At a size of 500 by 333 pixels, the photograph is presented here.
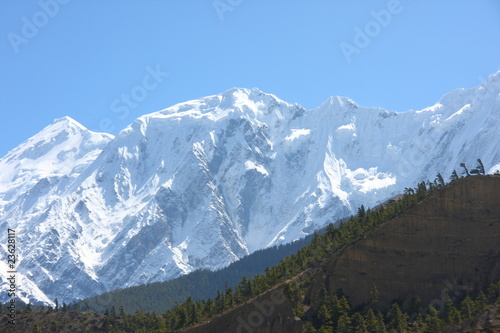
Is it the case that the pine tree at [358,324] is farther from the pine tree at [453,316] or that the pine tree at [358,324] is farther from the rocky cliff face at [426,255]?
the pine tree at [453,316]

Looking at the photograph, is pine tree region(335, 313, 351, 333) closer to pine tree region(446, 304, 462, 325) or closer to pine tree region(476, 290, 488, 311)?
pine tree region(446, 304, 462, 325)

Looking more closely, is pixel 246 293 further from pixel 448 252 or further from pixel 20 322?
pixel 20 322

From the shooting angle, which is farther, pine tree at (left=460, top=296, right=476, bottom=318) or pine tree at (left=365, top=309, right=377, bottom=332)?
pine tree at (left=365, top=309, right=377, bottom=332)

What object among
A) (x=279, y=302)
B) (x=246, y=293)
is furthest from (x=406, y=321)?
(x=246, y=293)

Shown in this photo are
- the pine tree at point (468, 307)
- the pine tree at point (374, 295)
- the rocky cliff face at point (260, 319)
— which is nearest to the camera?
the pine tree at point (468, 307)

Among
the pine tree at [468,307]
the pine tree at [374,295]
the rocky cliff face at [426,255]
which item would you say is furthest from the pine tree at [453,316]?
the pine tree at [374,295]

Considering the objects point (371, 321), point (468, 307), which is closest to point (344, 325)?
point (371, 321)

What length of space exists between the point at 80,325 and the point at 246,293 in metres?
51.2

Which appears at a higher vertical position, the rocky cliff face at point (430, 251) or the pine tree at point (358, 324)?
the rocky cliff face at point (430, 251)

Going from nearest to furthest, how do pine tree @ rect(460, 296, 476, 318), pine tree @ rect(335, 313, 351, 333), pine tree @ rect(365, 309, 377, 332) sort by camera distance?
pine tree @ rect(460, 296, 476, 318) < pine tree @ rect(365, 309, 377, 332) < pine tree @ rect(335, 313, 351, 333)

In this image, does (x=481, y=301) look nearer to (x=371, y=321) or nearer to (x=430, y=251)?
(x=430, y=251)

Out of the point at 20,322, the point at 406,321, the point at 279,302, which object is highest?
the point at 20,322

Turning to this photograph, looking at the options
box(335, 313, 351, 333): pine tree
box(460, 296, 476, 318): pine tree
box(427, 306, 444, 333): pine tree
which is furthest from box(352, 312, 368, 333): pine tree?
box(460, 296, 476, 318): pine tree

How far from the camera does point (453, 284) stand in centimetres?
11775
